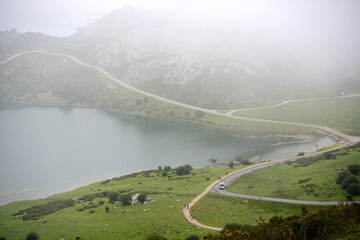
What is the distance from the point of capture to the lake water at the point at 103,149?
104 metres

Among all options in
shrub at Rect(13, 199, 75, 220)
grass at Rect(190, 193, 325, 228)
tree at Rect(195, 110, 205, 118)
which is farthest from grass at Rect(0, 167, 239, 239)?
tree at Rect(195, 110, 205, 118)

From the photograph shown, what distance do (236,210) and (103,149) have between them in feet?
325

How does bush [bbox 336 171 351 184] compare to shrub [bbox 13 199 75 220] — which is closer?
bush [bbox 336 171 351 184]

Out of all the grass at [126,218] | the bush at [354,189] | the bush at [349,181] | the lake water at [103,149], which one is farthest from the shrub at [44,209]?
the bush at [354,189]

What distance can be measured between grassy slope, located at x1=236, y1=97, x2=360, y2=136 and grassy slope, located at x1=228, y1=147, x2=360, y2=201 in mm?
88316

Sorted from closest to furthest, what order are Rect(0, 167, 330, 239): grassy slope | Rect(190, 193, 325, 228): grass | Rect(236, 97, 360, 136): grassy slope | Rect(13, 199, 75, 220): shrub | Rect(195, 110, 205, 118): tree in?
1. Rect(190, 193, 325, 228): grass
2. Rect(0, 167, 330, 239): grassy slope
3. Rect(13, 199, 75, 220): shrub
4. Rect(236, 97, 360, 136): grassy slope
5. Rect(195, 110, 205, 118): tree

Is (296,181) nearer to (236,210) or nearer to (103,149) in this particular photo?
(236,210)

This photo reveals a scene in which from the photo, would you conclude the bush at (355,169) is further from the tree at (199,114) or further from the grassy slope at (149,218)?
the tree at (199,114)

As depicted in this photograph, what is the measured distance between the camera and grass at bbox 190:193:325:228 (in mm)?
46438

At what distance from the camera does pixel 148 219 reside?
52.2 metres

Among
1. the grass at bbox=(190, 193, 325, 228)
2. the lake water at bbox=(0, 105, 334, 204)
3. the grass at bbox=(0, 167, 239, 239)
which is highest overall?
the lake water at bbox=(0, 105, 334, 204)

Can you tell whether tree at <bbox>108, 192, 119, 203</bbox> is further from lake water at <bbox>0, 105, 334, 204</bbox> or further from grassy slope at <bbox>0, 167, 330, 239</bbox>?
lake water at <bbox>0, 105, 334, 204</bbox>

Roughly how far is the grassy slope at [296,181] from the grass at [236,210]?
482 cm

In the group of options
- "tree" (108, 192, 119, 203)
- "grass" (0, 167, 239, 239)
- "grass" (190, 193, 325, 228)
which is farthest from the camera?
"tree" (108, 192, 119, 203)
